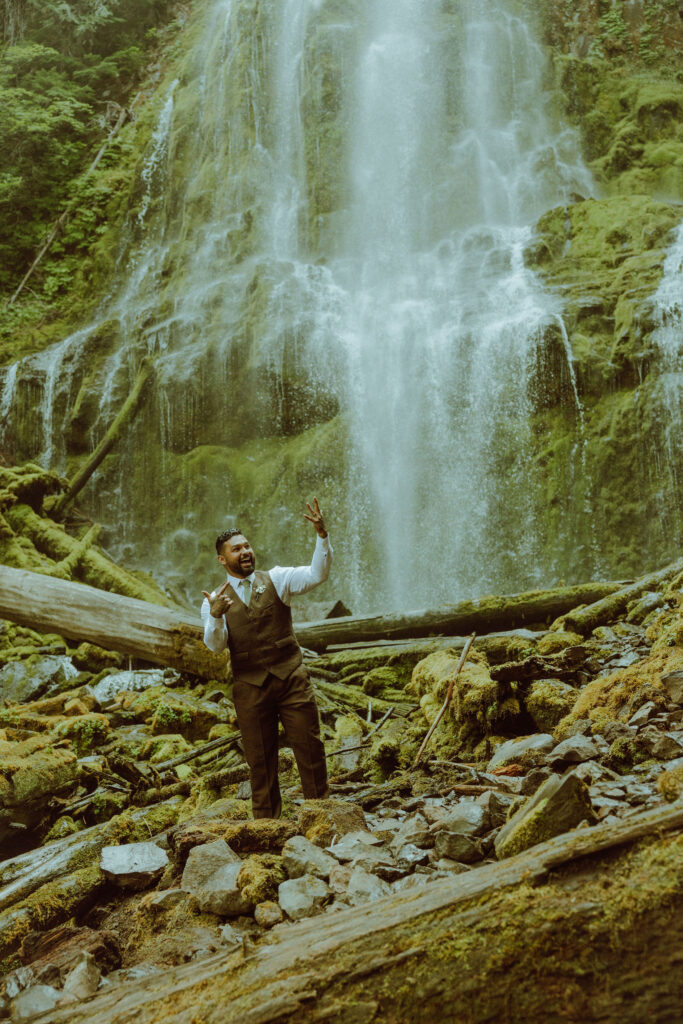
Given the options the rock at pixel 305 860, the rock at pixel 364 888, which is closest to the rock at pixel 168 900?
the rock at pixel 305 860

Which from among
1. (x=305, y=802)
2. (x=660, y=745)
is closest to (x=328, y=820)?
(x=305, y=802)

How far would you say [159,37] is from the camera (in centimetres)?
2297

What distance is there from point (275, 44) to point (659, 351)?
46.7ft

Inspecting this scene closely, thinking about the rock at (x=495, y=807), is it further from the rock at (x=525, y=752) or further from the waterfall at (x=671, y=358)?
the waterfall at (x=671, y=358)

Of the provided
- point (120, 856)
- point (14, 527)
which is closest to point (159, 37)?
point (14, 527)

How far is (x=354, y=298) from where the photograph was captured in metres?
17.2

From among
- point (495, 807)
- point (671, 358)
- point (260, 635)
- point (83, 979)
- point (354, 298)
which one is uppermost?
point (354, 298)

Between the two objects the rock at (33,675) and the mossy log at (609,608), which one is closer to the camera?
the mossy log at (609,608)

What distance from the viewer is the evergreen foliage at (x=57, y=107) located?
774 inches

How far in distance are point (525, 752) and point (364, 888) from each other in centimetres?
128

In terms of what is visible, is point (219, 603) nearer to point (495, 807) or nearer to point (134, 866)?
point (134, 866)

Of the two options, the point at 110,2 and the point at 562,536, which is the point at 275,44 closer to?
the point at 110,2

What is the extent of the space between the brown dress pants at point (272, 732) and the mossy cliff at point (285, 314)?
34.5ft

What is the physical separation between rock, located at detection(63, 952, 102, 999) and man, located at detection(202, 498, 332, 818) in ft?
4.30
